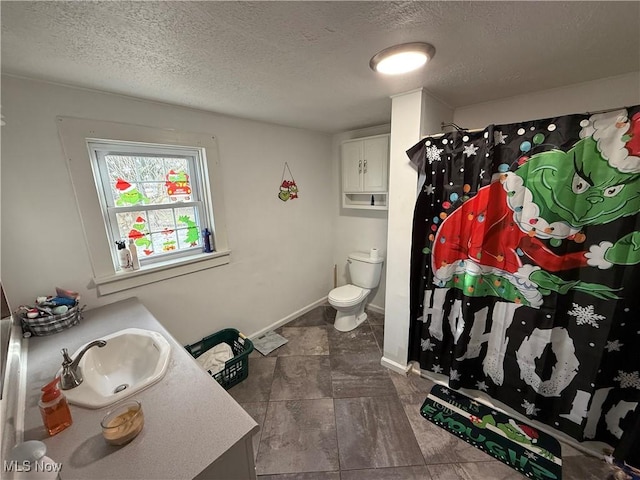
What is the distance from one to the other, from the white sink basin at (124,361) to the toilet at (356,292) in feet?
5.34

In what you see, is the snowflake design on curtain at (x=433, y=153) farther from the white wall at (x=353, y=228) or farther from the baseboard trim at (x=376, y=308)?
the baseboard trim at (x=376, y=308)

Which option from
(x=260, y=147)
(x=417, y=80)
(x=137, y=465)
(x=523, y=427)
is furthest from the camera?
(x=260, y=147)

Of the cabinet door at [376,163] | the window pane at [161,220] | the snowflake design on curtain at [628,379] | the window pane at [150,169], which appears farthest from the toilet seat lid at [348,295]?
the window pane at [150,169]

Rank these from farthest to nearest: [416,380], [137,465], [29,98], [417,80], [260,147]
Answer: [260,147] → [416,380] → [417,80] → [29,98] → [137,465]

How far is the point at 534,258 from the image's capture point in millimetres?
1379

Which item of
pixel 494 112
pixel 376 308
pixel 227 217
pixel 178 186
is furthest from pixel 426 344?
pixel 178 186

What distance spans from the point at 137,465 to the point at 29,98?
1.80m

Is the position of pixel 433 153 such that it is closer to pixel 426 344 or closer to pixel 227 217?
pixel 426 344

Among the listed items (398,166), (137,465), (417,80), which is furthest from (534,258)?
(137,465)

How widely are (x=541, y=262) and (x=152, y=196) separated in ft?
8.41

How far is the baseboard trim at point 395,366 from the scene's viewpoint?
2.03 m

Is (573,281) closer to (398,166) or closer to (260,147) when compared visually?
(398,166)

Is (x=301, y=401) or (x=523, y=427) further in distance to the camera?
(x=301, y=401)

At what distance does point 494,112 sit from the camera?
1.85 m
